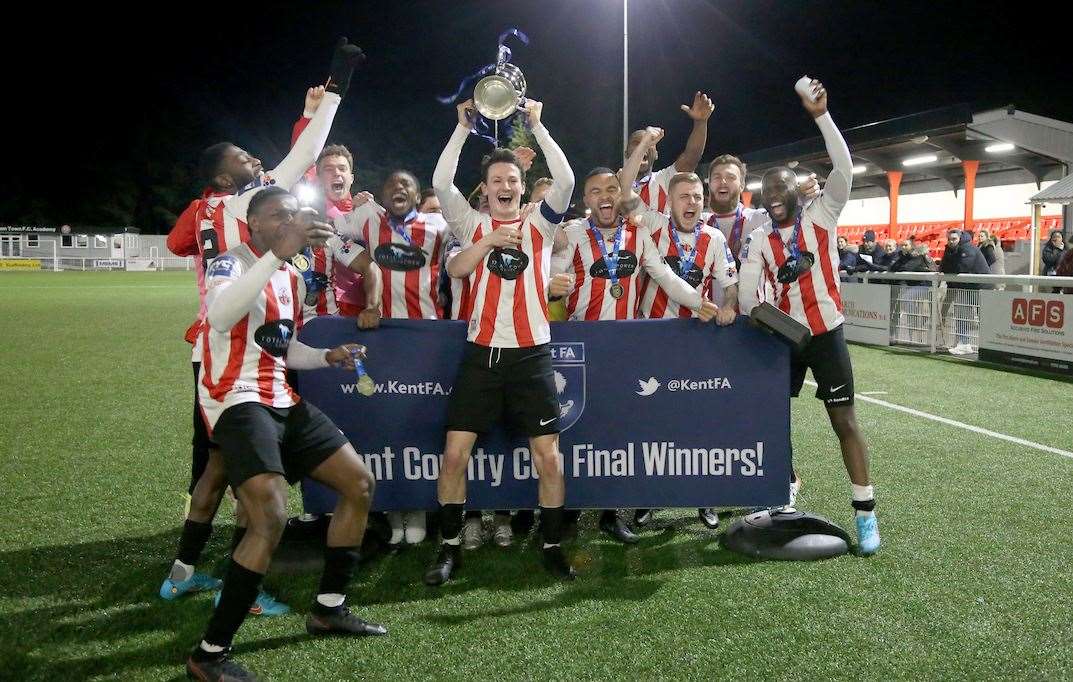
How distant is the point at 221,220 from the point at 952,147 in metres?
19.9

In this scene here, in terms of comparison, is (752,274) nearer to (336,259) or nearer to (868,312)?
(336,259)

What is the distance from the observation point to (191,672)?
3176 mm

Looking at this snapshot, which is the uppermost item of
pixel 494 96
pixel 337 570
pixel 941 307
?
pixel 494 96

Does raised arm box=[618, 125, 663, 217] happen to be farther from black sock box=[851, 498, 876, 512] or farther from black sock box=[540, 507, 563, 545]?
black sock box=[851, 498, 876, 512]

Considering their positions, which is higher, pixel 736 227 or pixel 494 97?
pixel 494 97

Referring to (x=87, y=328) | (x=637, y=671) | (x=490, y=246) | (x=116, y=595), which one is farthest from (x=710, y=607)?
(x=87, y=328)

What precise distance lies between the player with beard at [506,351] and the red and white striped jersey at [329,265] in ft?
2.56

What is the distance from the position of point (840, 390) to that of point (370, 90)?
78823 mm

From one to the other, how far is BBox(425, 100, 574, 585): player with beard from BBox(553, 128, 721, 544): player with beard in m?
0.61

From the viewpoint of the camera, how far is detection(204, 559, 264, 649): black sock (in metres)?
3.15

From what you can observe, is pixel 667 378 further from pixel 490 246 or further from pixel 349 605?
pixel 349 605

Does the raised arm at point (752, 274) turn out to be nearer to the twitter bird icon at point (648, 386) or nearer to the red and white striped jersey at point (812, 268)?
the red and white striped jersey at point (812, 268)

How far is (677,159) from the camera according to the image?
5910 mm

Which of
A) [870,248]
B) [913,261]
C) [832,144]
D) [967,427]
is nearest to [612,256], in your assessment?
[832,144]
